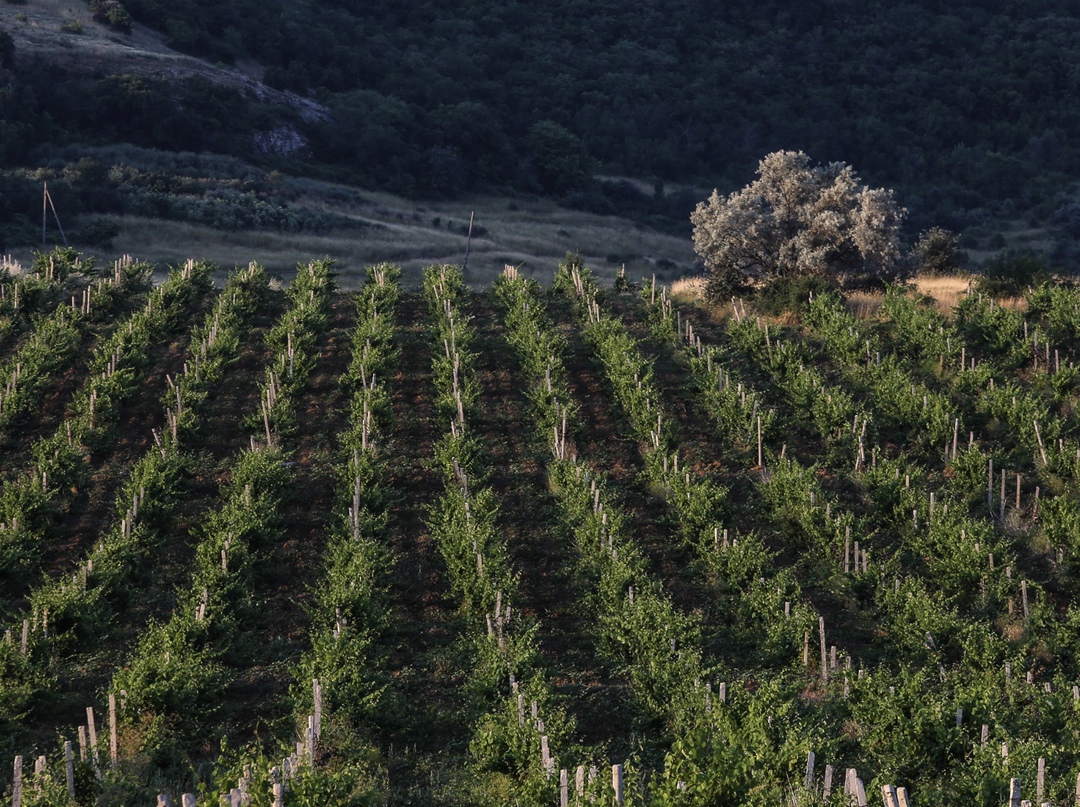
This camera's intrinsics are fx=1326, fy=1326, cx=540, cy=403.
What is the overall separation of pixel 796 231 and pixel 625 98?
4512 centimetres

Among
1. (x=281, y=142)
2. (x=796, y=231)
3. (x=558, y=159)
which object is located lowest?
(x=796, y=231)

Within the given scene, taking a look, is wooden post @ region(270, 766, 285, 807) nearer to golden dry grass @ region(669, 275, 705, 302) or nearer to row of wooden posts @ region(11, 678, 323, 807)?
row of wooden posts @ region(11, 678, 323, 807)

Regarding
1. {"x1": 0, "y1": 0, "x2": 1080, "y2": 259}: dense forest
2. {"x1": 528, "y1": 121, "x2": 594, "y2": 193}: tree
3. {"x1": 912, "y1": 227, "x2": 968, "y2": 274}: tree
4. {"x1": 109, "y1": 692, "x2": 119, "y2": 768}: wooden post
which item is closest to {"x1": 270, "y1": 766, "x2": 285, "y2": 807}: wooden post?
{"x1": 109, "y1": 692, "x2": 119, "y2": 768}: wooden post

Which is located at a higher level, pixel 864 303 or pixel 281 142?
pixel 281 142

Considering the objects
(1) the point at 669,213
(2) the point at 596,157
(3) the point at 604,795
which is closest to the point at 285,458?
(3) the point at 604,795

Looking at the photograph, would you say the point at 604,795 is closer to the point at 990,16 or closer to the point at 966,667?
the point at 966,667

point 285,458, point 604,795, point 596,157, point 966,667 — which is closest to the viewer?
point 604,795

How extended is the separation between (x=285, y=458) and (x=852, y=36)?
6908 cm

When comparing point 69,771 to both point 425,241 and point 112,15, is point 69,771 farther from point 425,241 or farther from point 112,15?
point 112,15

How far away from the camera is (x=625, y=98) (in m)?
81.1

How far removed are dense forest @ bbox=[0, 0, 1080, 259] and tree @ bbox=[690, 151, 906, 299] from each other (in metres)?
27.1

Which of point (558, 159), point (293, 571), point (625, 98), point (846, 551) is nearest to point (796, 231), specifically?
point (846, 551)

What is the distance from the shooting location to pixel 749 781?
12.1m

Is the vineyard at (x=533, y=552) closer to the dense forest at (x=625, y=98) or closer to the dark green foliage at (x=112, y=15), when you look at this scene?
the dense forest at (x=625, y=98)
